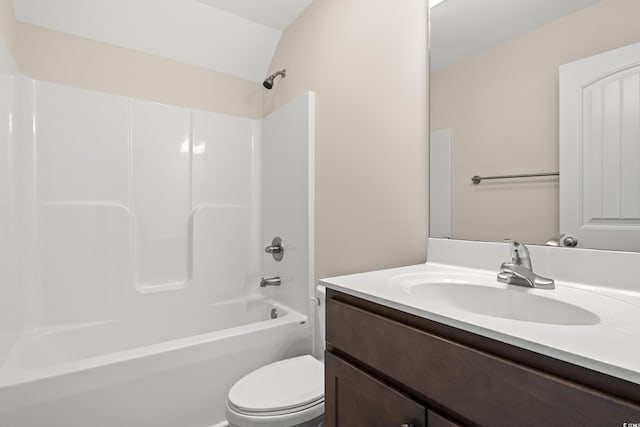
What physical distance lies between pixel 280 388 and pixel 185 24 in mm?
2112

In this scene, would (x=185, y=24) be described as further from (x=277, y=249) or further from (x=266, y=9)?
(x=277, y=249)

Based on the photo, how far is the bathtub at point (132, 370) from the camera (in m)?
1.09

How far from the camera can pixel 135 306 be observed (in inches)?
75.2

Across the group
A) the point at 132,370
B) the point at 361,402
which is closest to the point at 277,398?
the point at 361,402

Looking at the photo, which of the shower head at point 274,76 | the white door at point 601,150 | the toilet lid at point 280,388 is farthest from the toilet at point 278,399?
the shower head at point 274,76

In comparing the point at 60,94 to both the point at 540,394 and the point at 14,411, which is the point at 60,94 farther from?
the point at 540,394

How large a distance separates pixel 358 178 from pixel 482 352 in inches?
40.4

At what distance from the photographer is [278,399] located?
1137 millimetres

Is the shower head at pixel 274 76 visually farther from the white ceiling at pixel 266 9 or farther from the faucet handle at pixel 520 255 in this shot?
the faucet handle at pixel 520 255

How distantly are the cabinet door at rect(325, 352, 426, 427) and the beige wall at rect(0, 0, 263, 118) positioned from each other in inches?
76.2

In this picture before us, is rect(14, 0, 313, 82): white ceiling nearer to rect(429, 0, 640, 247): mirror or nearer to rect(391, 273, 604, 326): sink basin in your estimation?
rect(429, 0, 640, 247): mirror

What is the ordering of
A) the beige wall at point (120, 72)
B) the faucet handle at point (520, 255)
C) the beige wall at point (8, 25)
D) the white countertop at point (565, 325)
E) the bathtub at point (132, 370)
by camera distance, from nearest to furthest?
the white countertop at point (565, 325) → the faucet handle at point (520, 255) → the bathtub at point (132, 370) → the beige wall at point (8, 25) → the beige wall at point (120, 72)

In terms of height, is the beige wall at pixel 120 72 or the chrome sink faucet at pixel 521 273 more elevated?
the beige wall at pixel 120 72

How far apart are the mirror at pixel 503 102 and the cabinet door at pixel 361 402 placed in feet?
2.35
